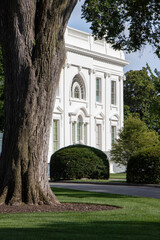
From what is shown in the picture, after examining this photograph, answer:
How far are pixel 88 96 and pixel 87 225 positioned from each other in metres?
31.5

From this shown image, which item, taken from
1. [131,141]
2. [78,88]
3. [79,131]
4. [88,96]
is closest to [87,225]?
[131,141]

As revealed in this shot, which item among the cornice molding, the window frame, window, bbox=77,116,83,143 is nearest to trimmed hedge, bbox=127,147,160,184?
the cornice molding

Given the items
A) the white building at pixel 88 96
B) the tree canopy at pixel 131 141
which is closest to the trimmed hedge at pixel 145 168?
the tree canopy at pixel 131 141

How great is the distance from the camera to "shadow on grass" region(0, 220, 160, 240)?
717cm

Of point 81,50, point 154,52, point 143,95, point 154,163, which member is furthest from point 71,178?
point 143,95

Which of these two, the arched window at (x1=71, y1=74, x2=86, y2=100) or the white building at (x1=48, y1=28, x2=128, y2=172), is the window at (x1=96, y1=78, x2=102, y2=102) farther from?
the arched window at (x1=71, y1=74, x2=86, y2=100)

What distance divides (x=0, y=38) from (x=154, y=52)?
6632mm

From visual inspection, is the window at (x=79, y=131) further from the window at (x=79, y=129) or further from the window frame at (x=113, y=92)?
the window frame at (x=113, y=92)

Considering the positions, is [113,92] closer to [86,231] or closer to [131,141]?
[131,141]

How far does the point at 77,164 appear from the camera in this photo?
77.7 ft

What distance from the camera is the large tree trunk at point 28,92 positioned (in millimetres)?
11422

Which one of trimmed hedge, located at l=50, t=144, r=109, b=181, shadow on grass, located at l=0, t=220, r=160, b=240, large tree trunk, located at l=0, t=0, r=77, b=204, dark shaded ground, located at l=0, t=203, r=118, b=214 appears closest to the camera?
shadow on grass, located at l=0, t=220, r=160, b=240

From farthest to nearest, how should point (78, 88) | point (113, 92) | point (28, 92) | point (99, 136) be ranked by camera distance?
point (113, 92)
point (99, 136)
point (78, 88)
point (28, 92)

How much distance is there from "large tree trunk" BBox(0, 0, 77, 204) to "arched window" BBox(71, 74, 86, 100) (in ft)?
88.0
